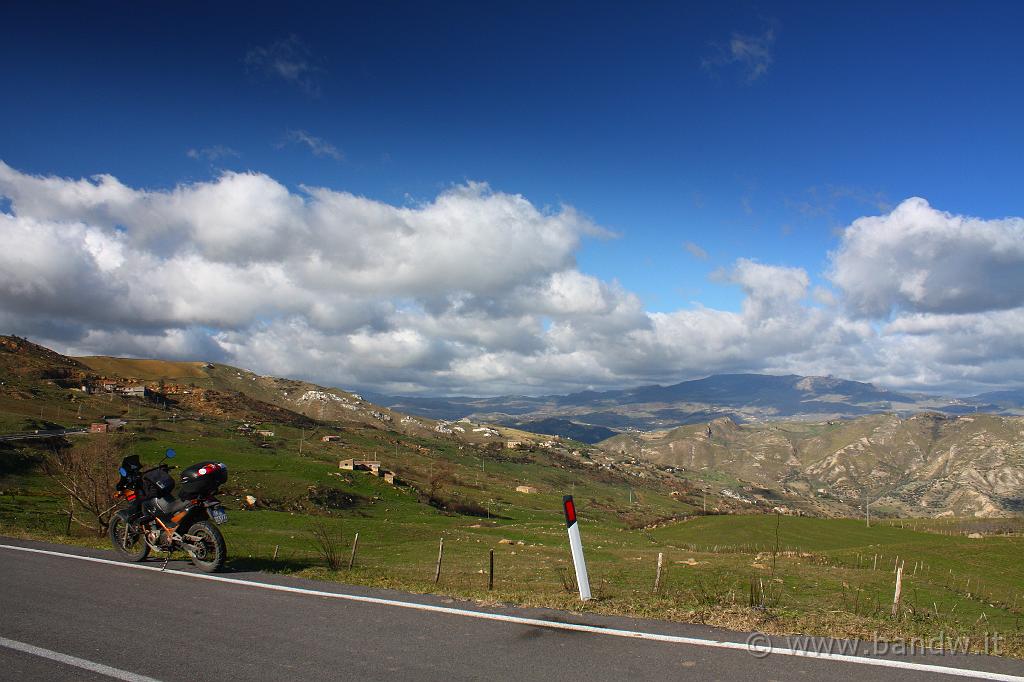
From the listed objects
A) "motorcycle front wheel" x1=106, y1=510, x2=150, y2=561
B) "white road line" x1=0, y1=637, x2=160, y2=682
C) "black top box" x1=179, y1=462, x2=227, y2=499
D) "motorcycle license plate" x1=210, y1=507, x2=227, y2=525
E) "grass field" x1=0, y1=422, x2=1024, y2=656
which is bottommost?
"grass field" x1=0, y1=422, x2=1024, y2=656

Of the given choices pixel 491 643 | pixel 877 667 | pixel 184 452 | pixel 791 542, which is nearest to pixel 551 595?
pixel 491 643

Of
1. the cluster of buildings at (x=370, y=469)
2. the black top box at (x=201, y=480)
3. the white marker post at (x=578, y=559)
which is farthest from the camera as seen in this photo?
the cluster of buildings at (x=370, y=469)

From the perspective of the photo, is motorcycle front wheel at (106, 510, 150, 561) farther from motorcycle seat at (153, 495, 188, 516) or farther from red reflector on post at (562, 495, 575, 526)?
red reflector on post at (562, 495, 575, 526)

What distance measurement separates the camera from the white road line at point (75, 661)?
Result: 259 inches

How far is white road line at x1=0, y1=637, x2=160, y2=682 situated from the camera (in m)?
6.59

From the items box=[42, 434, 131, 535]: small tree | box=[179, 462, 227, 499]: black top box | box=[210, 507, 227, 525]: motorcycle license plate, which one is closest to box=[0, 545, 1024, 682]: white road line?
box=[210, 507, 227, 525]: motorcycle license plate

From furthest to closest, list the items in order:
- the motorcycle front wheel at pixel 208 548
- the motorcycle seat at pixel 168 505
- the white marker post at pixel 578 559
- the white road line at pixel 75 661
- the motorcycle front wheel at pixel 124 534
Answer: the motorcycle front wheel at pixel 124 534 < the motorcycle seat at pixel 168 505 < the motorcycle front wheel at pixel 208 548 < the white marker post at pixel 578 559 < the white road line at pixel 75 661

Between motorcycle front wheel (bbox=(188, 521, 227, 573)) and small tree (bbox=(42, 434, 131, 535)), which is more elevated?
motorcycle front wheel (bbox=(188, 521, 227, 573))

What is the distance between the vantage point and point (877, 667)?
22.3 feet

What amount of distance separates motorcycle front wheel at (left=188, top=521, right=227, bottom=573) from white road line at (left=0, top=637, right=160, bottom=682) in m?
4.77

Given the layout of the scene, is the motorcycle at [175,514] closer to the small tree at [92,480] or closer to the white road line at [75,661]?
the white road line at [75,661]

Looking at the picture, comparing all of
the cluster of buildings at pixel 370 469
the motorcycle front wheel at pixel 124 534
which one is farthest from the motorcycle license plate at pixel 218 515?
the cluster of buildings at pixel 370 469

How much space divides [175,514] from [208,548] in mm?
1103

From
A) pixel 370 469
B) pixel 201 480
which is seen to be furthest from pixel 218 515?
pixel 370 469
